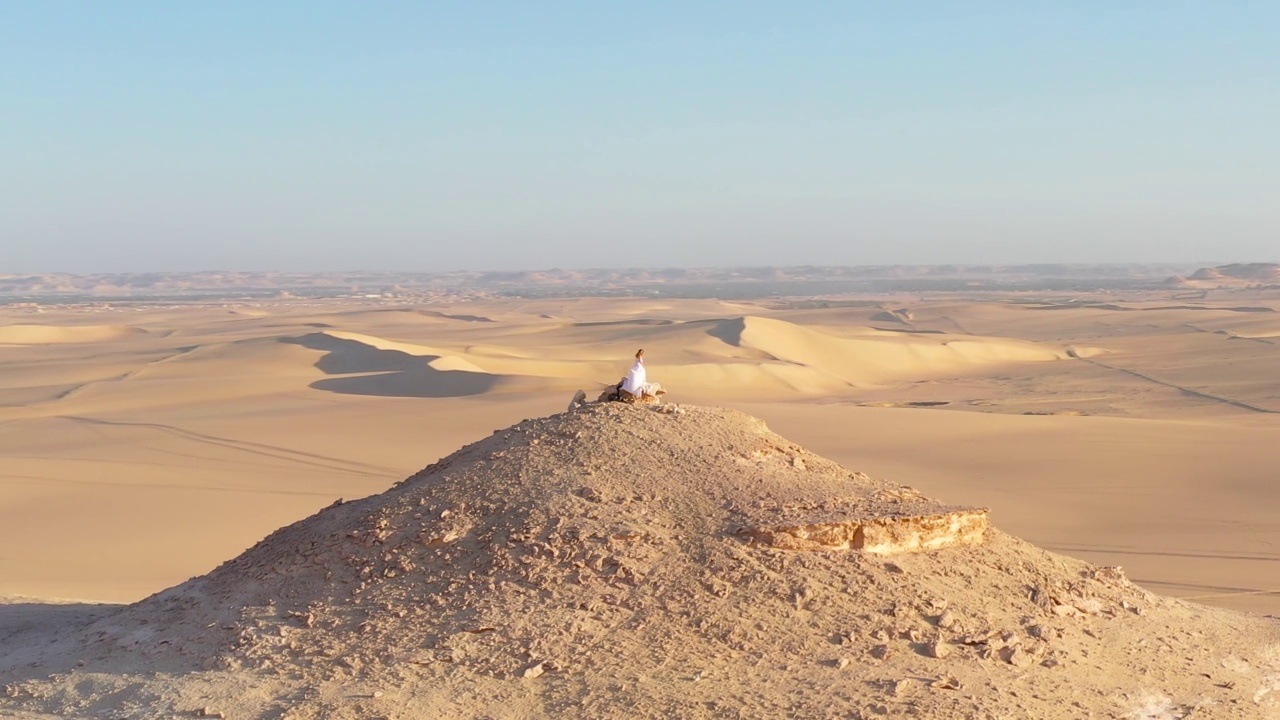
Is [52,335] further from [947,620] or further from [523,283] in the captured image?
[523,283]

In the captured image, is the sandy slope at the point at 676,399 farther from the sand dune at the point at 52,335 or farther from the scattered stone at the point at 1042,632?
the scattered stone at the point at 1042,632

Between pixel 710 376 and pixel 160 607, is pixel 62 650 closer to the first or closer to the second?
pixel 160 607

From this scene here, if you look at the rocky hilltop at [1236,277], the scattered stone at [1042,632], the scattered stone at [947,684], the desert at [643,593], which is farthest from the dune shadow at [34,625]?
the rocky hilltop at [1236,277]

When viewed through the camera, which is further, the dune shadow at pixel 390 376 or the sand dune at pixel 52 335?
the sand dune at pixel 52 335

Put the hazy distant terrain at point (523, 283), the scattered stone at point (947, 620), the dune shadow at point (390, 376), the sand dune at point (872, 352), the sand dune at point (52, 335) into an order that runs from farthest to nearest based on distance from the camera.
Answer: the hazy distant terrain at point (523, 283)
the sand dune at point (52, 335)
the sand dune at point (872, 352)
the dune shadow at point (390, 376)
the scattered stone at point (947, 620)

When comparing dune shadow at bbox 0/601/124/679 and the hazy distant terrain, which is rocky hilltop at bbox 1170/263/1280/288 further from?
dune shadow at bbox 0/601/124/679

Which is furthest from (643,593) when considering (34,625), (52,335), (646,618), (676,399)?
(52,335)

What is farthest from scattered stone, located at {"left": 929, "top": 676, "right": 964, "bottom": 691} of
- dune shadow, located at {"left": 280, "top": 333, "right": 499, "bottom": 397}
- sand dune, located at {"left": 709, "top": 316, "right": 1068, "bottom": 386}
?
sand dune, located at {"left": 709, "top": 316, "right": 1068, "bottom": 386}
